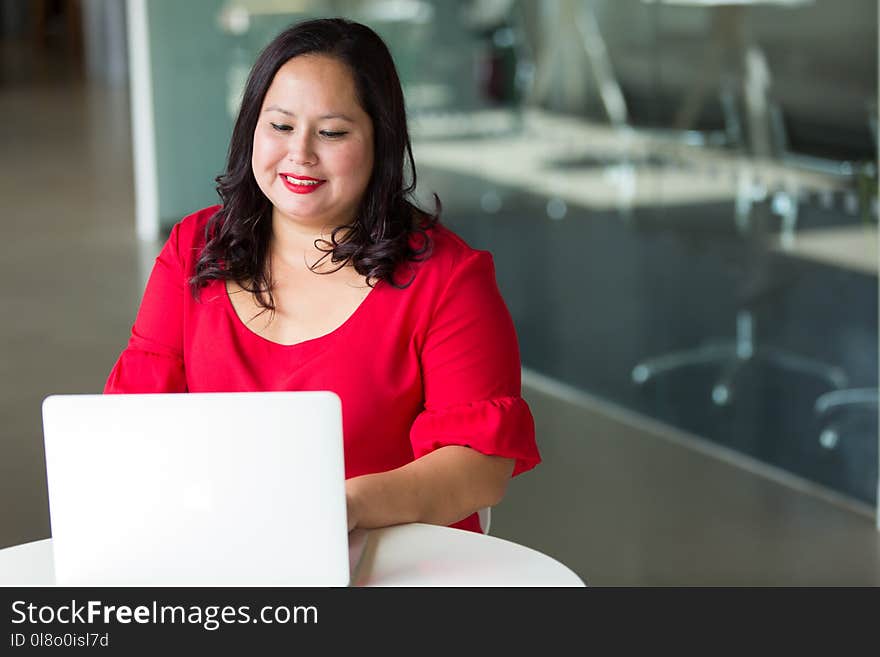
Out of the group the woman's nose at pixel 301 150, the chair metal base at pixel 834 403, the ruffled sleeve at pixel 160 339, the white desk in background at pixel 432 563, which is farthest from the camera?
the chair metal base at pixel 834 403

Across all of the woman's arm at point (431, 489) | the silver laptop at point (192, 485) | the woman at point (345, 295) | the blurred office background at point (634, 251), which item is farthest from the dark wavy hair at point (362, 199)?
the blurred office background at point (634, 251)

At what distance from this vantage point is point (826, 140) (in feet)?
13.2

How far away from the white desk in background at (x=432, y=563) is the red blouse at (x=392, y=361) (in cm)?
24

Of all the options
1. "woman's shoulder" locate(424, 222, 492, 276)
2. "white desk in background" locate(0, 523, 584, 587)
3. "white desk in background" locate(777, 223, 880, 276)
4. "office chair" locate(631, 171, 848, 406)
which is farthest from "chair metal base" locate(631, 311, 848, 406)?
"white desk in background" locate(0, 523, 584, 587)

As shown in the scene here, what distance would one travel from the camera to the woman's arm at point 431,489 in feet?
5.69

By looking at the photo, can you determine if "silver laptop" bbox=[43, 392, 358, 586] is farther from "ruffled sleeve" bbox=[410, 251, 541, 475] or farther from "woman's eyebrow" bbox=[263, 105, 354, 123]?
"woman's eyebrow" bbox=[263, 105, 354, 123]

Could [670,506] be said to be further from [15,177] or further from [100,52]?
[100,52]

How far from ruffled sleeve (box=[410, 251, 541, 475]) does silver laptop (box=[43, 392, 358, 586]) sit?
488 millimetres

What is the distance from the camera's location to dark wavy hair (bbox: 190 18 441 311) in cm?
195

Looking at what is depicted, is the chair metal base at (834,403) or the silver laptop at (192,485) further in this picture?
the chair metal base at (834,403)

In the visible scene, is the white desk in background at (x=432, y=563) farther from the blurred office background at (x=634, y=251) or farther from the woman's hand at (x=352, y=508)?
the blurred office background at (x=634, y=251)

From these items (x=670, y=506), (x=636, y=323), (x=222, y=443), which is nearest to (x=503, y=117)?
(x=636, y=323)

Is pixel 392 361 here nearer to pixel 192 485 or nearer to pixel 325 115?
pixel 325 115

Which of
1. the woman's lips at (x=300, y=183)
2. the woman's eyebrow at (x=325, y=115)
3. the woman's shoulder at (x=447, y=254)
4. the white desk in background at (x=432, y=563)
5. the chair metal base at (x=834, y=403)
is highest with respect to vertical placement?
the woman's eyebrow at (x=325, y=115)
